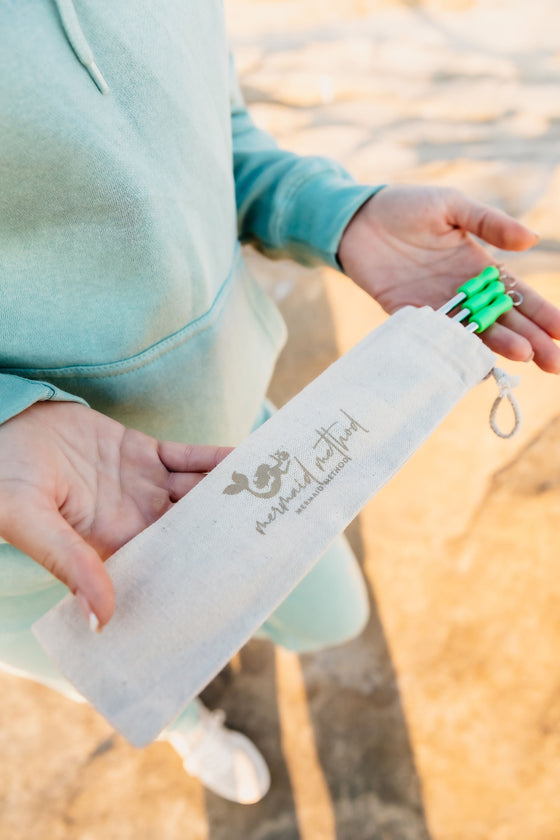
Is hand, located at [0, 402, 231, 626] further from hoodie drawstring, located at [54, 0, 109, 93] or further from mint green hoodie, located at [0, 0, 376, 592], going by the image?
hoodie drawstring, located at [54, 0, 109, 93]

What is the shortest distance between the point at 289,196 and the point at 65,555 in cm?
62

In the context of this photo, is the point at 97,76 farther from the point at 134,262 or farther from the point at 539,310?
the point at 539,310

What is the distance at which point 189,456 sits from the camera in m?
0.60

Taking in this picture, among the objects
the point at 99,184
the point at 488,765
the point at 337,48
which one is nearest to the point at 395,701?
the point at 488,765

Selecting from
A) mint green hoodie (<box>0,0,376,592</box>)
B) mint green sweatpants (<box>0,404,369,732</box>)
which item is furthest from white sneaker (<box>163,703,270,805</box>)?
mint green hoodie (<box>0,0,376,592</box>)

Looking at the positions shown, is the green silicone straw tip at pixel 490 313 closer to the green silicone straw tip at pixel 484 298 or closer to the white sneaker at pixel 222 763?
the green silicone straw tip at pixel 484 298

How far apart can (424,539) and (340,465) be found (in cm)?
81

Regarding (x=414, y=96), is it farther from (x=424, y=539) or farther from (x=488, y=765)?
(x=488, y=765)

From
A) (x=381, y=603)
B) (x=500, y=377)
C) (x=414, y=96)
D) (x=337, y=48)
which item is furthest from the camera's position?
(x=337, y=48)

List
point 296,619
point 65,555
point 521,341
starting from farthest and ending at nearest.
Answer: point 296,619 < point 521,341 < point 65,555

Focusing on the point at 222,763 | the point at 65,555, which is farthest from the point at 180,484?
the point at 222,763

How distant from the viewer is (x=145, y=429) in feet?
2.40

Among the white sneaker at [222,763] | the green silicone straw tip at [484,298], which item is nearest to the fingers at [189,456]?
the green silicone straw tip at [484,298]

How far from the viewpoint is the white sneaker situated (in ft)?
3.65
